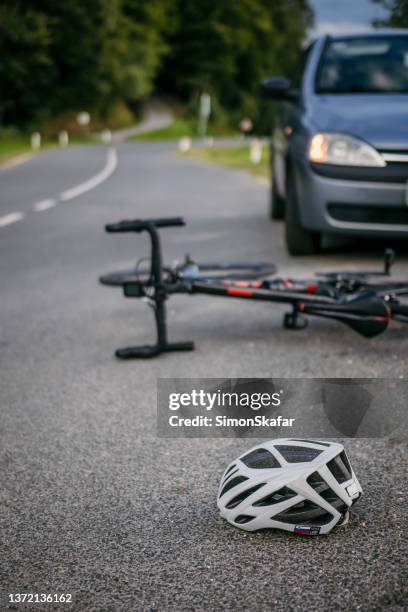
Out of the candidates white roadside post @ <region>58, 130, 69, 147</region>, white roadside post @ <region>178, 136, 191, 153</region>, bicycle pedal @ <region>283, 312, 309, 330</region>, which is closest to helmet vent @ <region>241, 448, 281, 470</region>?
bicycle pedal @ <region>283, 312, 309, 330</region>

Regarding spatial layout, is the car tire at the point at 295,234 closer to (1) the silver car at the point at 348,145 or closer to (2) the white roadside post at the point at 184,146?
(1) the silver car at the point at 348,145

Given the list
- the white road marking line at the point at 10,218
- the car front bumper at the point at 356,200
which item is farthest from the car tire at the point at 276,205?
the white road marking line at the point at 10,218

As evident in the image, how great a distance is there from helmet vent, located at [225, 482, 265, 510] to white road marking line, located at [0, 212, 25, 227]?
30.1ft

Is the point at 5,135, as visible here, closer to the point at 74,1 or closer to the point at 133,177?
the point at 74,1

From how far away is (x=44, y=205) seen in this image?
13.9 metres

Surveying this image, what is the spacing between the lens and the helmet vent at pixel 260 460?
2.78 m

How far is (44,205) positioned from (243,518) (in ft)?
38.3

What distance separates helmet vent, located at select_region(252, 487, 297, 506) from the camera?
2709 mm

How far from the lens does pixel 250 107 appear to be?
288 ft

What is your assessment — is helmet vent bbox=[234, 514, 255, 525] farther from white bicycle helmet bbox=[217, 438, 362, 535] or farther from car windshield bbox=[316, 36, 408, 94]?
car windshield bbox=[316, 36, 408, 94]

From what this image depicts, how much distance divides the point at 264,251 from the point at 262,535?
5.96 metres

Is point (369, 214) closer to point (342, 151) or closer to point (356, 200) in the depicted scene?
point (356, 200)

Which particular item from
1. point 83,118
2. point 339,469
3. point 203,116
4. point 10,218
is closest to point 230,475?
point 339,469

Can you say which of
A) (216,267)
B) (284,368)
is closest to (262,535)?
(284,368)
